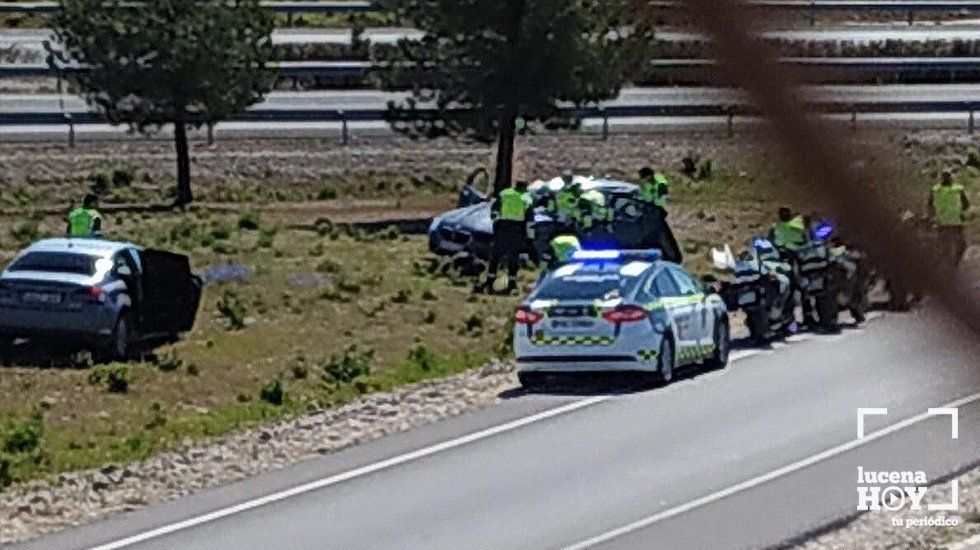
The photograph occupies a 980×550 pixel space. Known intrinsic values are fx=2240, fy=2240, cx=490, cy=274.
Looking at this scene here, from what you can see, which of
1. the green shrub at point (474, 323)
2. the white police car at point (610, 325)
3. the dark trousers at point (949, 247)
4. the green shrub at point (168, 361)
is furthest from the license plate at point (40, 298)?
the dark trousers at point (949, 247)

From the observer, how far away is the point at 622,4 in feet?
5.55

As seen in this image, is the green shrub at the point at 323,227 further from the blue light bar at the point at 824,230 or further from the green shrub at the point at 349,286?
the blue light bar at the point at 824,230

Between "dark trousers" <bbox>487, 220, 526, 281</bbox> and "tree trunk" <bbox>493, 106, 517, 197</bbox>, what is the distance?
29.0ft

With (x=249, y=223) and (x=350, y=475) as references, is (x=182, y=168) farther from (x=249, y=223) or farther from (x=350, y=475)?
(x=350, y=475)

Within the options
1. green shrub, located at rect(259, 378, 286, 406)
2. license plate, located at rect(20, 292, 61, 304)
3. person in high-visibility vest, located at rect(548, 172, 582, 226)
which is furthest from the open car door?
person in high-visibility vest, located at rect(548, 172, 582, 226)

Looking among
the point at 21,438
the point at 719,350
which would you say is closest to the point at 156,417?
the point at 21,438

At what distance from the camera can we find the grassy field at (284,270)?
20.4 m

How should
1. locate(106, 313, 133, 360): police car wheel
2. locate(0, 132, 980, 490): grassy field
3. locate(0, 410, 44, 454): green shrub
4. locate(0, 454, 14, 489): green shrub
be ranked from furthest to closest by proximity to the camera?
locate(106, 313, 133, 360): police car wheel, locate(0, 132, 980, 490): grassy field, locate(0, 410, 44, 454): green shrub, locate(0, 454, 14, 489): green shrub

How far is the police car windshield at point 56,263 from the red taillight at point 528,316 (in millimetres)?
5399

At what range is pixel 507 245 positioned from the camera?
31688 millimetres

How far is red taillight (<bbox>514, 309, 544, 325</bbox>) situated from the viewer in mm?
22719

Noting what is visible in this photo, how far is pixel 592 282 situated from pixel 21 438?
21.5 ft

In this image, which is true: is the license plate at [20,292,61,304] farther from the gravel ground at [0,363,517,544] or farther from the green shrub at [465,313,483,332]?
the green shrub at [465,313,483,332]

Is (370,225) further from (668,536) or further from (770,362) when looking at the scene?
(668,536)
